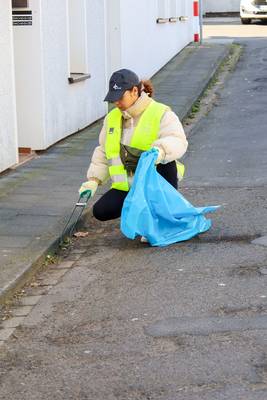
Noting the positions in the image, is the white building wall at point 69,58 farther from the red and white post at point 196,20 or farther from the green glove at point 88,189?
the red and white post at point 196,20

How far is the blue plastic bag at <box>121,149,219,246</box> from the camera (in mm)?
7457

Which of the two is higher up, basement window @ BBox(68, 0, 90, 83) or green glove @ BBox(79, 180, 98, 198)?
basement window @ BBox(68, 0, 90, 83)

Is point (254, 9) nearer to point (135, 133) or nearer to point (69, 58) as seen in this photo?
point (69, 58)

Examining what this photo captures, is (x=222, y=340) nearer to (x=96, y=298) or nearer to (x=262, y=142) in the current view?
(x=96, y=298)

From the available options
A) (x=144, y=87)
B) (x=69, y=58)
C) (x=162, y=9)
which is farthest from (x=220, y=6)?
(x=144, y=87)

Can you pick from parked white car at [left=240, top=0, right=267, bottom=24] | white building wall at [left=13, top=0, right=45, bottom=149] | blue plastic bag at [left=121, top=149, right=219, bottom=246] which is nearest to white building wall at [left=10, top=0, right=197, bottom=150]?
white building wall at [left=13, top=0, right=45, bottom=149]

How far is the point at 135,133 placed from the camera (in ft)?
25.2

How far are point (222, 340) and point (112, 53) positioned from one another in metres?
11.8

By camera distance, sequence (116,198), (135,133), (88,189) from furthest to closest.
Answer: (116,198) → (135,133) → (88,189)

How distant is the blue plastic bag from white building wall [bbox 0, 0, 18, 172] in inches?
139

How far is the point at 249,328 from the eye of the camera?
552 cm

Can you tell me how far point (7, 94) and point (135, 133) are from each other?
3.64m

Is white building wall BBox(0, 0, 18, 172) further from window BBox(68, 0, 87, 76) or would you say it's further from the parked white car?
the parked white car

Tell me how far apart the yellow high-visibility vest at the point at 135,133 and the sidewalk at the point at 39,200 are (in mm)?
794
